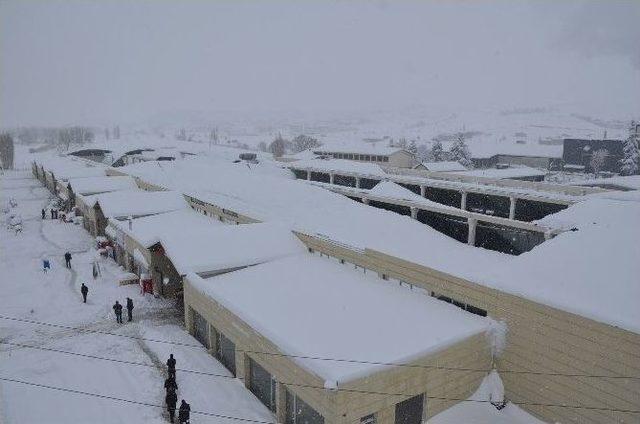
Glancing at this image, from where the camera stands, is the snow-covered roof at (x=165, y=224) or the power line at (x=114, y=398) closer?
the power line at (x=114, y=398)

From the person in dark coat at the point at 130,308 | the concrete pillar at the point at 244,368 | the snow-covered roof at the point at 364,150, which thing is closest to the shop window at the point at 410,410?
the concrete pillar at the point at 244,368

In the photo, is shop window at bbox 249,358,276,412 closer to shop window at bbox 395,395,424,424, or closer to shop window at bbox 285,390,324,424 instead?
shop window at bbox 285,390,324,424

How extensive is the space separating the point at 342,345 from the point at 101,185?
138 feet

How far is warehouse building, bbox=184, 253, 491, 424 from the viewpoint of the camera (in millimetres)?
14055

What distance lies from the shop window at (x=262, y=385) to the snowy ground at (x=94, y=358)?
298mm

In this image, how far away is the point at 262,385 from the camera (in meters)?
17.7

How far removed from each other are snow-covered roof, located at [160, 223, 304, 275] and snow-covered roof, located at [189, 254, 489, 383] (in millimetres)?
854

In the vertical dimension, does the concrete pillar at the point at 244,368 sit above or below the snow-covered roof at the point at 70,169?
below

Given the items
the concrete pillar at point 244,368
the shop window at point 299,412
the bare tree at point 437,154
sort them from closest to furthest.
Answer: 1. the shop window at point 299,412
2. the concrete pillar at point 244,368
3. the bare tree at point 437,154

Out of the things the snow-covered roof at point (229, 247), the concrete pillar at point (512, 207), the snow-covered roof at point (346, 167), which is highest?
the snow-covered roof at point (346, 167)

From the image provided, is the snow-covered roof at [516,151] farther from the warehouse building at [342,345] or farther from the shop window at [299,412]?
the shop window at [299,412]

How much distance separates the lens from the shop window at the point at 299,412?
14.9 m

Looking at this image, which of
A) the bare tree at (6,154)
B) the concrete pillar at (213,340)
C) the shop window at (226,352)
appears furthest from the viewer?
the bare tree at (6,154)

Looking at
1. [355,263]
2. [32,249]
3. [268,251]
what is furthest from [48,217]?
[355,263]
